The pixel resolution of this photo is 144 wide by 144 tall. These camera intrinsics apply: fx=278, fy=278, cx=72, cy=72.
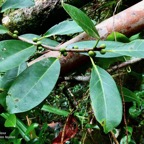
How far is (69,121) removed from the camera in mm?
885

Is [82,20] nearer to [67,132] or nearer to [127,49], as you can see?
[127,49]

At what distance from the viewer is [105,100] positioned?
557mm

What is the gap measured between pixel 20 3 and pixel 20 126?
69 centimetres

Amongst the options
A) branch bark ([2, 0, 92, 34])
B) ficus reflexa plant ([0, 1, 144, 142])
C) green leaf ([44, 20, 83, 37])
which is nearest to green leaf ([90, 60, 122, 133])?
ficus reflexa plant ([0, 1, 144, 142])

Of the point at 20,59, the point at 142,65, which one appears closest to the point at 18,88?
the point at 20,59

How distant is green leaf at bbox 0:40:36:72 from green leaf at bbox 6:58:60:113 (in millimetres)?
31

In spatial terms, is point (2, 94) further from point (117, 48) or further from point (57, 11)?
point (57, 11)

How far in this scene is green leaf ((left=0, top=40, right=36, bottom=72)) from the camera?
0.58 metres

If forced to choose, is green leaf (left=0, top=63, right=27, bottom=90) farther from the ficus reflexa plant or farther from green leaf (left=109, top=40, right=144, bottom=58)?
green leaf (left=109, top=40, right=144, bottom=58)

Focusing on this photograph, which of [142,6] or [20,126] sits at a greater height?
[142,6]

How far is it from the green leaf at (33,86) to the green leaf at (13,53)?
0.03 metres

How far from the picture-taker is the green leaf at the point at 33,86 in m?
0.55

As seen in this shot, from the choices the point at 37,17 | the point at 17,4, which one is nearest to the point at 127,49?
the point at 17,4

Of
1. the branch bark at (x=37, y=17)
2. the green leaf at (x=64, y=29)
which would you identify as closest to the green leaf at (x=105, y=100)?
the green leaf at (x=64, y=29)
